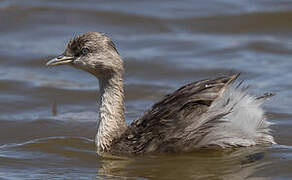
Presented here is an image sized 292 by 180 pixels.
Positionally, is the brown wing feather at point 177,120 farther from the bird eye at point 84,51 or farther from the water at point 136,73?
the bird eye at point 84,51

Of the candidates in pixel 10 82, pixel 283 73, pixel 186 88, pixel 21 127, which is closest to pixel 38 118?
pixel 21 127

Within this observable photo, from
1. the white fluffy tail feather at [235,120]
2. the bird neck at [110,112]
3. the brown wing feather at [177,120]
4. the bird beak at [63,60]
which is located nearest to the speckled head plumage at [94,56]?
the bird beak at [63,60]

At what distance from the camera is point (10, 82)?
1248cm

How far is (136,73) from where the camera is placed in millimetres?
12898

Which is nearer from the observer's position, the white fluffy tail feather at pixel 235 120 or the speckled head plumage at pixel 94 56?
the white fluffy tail feather at pixel 235 120

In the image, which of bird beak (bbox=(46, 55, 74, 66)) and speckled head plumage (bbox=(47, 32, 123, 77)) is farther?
bird beak (bbox=(46, 55, 74, 66))

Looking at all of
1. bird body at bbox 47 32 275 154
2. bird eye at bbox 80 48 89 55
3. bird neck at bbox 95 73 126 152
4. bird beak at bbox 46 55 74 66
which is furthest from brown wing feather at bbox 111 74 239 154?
bird beak at bbox 46 55 74 66

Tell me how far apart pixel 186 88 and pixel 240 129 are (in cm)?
67

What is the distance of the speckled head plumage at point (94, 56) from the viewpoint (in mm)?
9734

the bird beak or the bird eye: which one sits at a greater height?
the bird eye

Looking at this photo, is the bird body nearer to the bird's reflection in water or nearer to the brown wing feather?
the brown wing feather

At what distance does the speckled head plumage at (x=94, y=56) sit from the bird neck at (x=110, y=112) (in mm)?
108

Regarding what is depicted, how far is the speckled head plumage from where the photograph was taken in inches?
383

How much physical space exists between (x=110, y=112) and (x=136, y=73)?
122 inches
